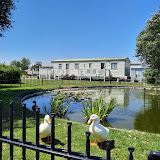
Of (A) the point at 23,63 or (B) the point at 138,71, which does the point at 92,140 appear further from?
(A) the point at 23,63

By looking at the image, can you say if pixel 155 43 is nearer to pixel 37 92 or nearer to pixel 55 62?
pixel 37 92

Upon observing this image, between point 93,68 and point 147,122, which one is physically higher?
point 93,68

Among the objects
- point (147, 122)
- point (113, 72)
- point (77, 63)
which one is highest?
point (77, 63)

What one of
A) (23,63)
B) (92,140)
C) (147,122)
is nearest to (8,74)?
(147,122)

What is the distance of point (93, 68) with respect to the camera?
3186 cm

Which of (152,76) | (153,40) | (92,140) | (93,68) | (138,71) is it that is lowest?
(92,140)

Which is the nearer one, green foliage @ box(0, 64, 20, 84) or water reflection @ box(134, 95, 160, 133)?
water reflection @ box(134, 95, 160, 133)

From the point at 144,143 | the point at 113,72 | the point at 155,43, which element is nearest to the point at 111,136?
the point at 144,143

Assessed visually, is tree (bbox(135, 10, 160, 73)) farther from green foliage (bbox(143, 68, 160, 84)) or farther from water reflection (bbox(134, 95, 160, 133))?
water reflection (bbox(134, 95, 160, 133))

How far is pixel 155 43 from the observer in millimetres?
20781

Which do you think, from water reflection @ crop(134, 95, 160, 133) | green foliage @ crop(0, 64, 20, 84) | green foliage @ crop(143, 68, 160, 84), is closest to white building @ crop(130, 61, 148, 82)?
green foliage @ crop(143, 68, 160, 84)

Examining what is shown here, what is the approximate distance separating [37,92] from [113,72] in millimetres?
19112

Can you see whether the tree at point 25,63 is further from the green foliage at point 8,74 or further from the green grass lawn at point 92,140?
the green grass lawn at point 92,140

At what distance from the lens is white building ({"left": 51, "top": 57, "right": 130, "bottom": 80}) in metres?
29.5
